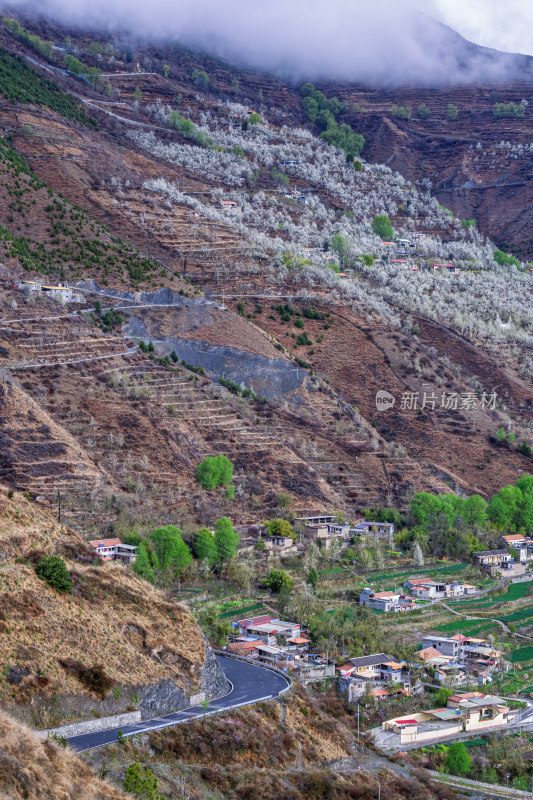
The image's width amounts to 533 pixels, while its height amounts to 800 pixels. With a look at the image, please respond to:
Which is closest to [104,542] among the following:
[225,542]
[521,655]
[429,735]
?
[225,542]

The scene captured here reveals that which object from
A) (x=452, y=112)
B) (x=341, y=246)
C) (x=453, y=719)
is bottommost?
(x=453, y=719)

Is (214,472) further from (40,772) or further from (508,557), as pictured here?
(40,772)

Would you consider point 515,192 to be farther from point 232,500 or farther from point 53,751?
point 53,751

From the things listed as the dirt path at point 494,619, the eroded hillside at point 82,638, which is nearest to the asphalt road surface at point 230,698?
the eroded hillside at point 82,638

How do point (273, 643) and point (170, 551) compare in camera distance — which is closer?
point (273, 643)

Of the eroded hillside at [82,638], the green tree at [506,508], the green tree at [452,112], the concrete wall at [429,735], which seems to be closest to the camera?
the eroded hillside at [82,638]

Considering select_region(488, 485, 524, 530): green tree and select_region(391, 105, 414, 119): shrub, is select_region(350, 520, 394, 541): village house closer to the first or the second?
select_region(488, 485, 524, 530): green tree

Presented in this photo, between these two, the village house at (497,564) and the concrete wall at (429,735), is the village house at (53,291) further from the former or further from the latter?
the concrete wall at (429,735)
